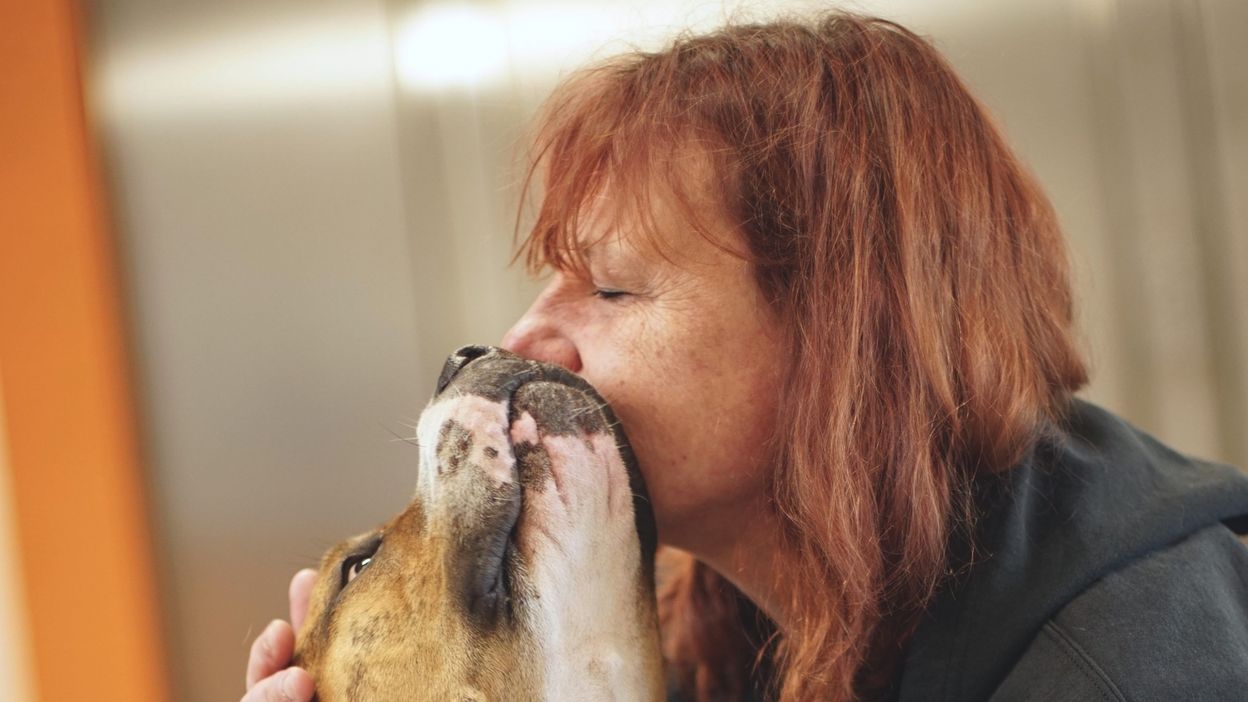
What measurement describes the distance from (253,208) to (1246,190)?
54.6 inches

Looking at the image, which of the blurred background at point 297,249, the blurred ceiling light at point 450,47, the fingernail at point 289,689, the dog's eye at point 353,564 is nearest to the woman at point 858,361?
the fingernail at point 289,689

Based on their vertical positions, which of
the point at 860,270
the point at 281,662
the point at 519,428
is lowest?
the point at 281,662

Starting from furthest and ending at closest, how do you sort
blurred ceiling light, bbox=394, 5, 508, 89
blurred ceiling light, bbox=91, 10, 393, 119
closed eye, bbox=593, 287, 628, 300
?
blurred ceiling light, bbox=394, 5, 508, 89 < blurred ceiling light, bbox=91, 10, 393, 119 < closed eye, bbox=593, 287, 628, 300

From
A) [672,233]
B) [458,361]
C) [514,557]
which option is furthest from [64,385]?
[672,233]

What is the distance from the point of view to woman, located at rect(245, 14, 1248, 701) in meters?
0.93

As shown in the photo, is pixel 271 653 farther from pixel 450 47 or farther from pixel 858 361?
pixel 450 47

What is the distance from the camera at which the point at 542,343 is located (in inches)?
42.2

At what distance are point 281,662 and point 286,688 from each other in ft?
0.39

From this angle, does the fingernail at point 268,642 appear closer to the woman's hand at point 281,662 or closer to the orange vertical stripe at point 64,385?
the woman's hand at point 281,662

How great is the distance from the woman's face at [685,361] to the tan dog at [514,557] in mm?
52

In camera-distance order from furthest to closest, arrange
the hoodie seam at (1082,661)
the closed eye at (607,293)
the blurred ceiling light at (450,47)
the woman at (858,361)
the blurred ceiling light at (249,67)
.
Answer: the blurred ceiling light at (450,47)
the blurred ceiling light at (249,67)
the closed eye at (607,293)
the woman at (858,361)
the hoodie seam at (1082,661)

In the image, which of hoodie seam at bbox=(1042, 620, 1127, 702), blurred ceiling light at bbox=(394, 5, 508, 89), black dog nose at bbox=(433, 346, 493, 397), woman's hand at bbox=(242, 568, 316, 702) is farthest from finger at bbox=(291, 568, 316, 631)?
hoodie seam at bbox=(1042, 620, 1127, 702)

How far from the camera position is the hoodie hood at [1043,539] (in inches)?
35.2

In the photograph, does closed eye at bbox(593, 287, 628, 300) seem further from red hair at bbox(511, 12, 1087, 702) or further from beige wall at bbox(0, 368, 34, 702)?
beige wall at bbox(0, 368, 34, 702)
